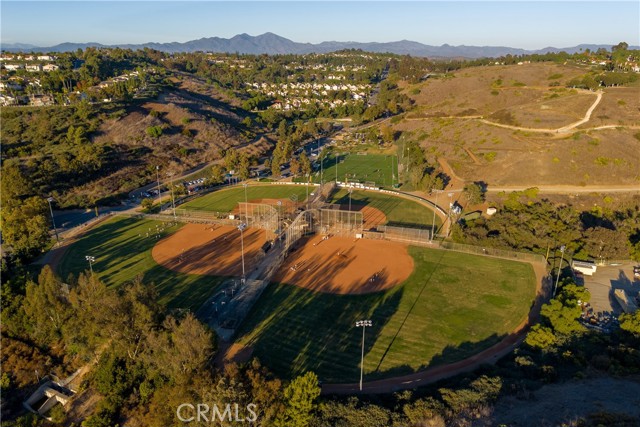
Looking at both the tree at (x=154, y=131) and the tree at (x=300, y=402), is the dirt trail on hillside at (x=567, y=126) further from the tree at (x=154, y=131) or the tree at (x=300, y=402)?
the tree at (x=300, y=402)

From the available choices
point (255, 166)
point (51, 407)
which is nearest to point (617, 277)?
point (51, 407)

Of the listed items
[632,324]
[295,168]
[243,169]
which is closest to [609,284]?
[632,324]

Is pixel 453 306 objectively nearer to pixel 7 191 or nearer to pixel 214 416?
pixel 214 416

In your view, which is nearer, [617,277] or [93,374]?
[93,374]

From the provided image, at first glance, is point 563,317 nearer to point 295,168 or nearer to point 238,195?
point 238,195

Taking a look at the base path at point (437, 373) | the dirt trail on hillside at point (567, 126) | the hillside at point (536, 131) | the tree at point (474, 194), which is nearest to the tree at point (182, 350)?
the base path at point (437, 373)

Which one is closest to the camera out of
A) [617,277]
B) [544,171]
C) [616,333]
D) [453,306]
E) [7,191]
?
[616,333]

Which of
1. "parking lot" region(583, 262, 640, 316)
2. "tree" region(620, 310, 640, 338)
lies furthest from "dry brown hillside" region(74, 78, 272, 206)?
"tree" region(620, 310, 640, 338)
